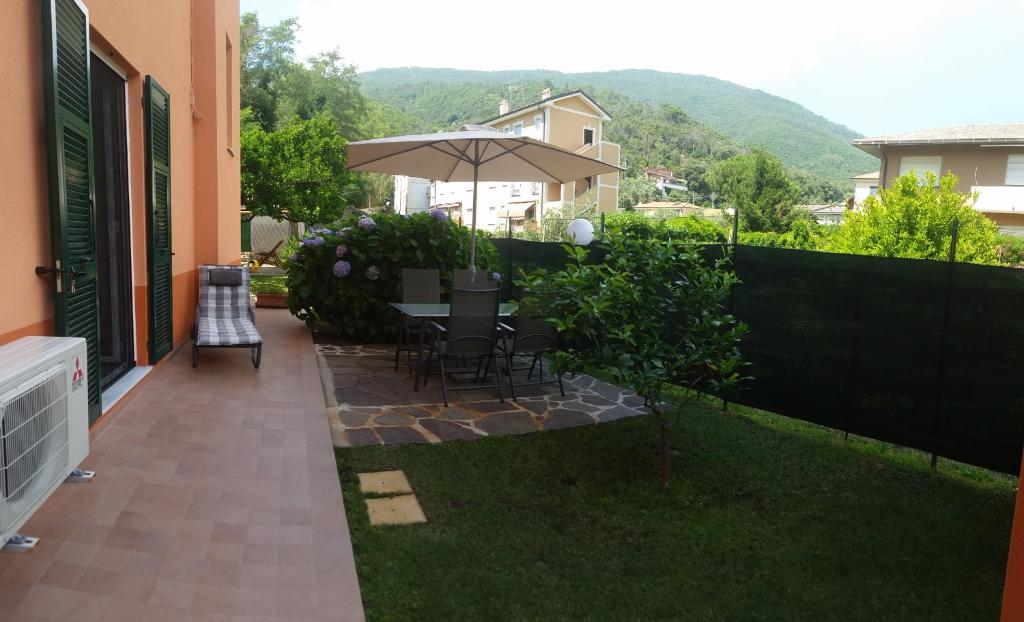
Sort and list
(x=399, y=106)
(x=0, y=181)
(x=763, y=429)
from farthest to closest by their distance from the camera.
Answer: (x=399, y=106)
(x=763, y=429)
(x=0, y=181)

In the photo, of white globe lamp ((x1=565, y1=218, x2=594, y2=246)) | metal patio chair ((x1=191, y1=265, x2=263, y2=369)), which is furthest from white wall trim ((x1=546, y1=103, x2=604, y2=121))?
metal patio chair ((x1=191, y1=265, x2=263, y2=369))

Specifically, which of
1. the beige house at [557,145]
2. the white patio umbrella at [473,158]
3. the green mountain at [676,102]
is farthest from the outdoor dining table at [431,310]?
the green mountain at [676,102]

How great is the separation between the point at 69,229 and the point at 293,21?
38.1 metres

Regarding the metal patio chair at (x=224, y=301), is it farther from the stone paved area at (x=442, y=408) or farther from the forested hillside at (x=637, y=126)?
the forested hillside at (x=637, y=126)

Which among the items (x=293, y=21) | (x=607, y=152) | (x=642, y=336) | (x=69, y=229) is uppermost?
(x=293, y=21)

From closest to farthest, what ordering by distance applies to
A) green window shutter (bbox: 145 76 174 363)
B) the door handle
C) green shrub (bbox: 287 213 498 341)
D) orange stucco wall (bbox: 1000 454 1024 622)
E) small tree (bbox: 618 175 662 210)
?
orange stucco wall (bbox: 1000 454 1024 622)
the door handle
green window shutter (bbox: 145 76 174 363)
green shrub (bbox: 287 213 498 341)
small tree (bbox: 618 175 662 210)

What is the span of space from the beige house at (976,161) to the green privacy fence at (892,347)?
2367cm

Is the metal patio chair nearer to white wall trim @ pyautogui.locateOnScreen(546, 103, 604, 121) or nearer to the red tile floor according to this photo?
the red tile floor

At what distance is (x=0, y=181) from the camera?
2.91m

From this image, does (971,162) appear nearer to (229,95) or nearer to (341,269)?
(229,95)

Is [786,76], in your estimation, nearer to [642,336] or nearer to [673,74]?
[673,74]

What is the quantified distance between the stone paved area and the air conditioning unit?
6.13ft

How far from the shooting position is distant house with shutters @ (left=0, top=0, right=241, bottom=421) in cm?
317

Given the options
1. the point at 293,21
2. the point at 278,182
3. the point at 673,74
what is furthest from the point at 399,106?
the point at 278,182
